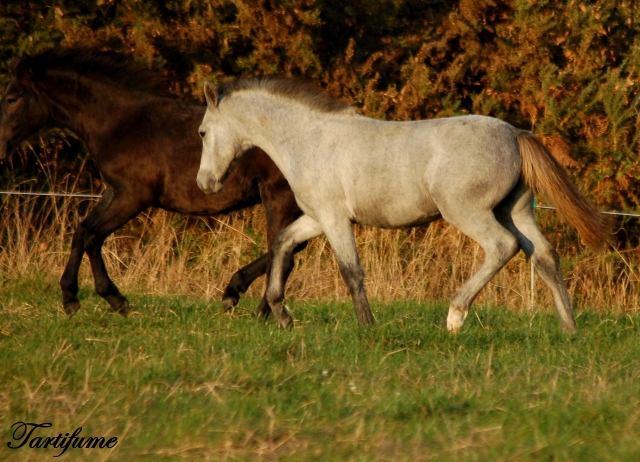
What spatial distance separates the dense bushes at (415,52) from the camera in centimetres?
1178

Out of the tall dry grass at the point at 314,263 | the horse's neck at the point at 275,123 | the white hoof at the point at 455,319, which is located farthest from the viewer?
the tall dry grass at the point at 314,263

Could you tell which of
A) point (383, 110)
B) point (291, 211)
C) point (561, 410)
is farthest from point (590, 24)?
point (561, 410)

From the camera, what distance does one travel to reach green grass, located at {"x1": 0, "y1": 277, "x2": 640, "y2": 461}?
3.88 metres

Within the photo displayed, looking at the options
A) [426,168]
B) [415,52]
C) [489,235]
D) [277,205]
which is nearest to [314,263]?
[277,205]

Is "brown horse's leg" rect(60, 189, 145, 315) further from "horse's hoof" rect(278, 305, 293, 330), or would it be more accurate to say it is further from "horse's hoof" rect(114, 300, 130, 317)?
"horse's hoof" rect(278, 305, 293, 330)

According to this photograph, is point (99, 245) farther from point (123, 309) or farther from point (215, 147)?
point (215, 147)

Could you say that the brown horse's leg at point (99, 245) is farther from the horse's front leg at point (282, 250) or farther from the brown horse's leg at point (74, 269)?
the horse's front leg at point (282, 250)

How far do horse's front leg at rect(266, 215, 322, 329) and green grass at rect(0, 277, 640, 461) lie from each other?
256 millimetres

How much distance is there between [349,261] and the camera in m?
6.68

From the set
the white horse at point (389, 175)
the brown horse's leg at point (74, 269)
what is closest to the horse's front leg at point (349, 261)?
the white horse at point (389, 175)

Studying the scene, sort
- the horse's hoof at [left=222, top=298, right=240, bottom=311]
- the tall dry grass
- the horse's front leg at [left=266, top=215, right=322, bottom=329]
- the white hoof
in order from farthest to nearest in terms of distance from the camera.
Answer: the tall dry grass
the horse's hoof at [left=222, top=298, right=240, bottom=311]
the horse's front leg at [left=266, top=215, right=322, bottom=329]
the white hoof

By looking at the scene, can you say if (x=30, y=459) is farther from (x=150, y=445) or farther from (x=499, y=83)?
(x=499, y=83)

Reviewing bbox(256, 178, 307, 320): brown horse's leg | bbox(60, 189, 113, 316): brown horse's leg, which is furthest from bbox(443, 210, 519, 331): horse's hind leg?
bbox(60, 189, 113, 316): brown horse's leg

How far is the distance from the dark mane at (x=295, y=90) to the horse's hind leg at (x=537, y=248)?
4.58 ft
